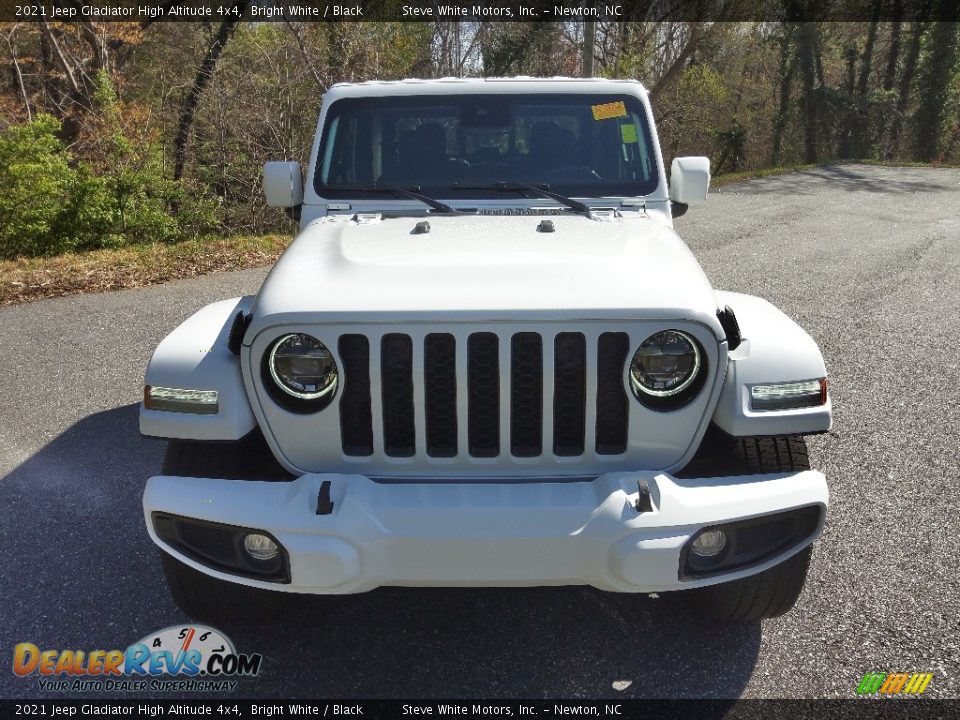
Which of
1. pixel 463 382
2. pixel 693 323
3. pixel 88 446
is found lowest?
pixel 88 446

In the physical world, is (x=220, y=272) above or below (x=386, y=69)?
below

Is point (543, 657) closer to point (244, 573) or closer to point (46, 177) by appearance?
point (244, 573)

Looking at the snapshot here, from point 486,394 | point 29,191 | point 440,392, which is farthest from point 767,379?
point 29,191

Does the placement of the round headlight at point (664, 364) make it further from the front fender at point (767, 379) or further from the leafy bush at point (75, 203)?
the leafy bush at point (75, 203)

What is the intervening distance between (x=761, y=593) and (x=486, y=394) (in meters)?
1.16

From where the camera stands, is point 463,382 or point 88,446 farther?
point 88,446

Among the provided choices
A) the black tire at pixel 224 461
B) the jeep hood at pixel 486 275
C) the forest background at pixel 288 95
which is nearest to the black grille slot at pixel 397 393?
the jeep hood at pixel 486 275

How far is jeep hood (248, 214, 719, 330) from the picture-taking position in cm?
245

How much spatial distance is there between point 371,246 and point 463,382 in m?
0.87

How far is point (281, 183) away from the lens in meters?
3.97

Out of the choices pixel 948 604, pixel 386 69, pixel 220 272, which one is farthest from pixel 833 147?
pixel 948 604

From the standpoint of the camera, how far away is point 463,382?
247 cm

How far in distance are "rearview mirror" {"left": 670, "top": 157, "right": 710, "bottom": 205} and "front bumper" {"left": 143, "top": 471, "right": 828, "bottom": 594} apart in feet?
6.13

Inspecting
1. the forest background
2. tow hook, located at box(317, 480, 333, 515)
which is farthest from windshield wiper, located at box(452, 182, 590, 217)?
the forest background
